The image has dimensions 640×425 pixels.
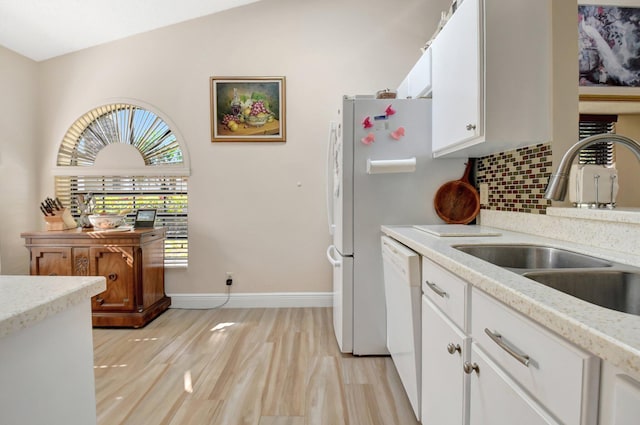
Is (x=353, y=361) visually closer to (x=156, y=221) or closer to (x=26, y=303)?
(x=26, y=303)

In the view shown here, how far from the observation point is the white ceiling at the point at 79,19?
2678 mm

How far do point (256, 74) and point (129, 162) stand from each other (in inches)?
58.6

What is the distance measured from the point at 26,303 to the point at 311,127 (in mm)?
2844

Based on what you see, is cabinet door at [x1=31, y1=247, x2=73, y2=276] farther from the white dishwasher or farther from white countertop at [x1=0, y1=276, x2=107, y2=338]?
the white dishwasher

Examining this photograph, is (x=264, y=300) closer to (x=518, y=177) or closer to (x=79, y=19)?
(x=518, y=177)

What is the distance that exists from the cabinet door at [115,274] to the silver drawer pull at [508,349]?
109 inches

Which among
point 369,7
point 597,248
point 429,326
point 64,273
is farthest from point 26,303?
point 369,7

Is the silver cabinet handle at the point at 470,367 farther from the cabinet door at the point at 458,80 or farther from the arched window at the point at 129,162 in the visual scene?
the arched window at the point at 129,162

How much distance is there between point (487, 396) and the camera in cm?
92

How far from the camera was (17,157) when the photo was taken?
3.12 m

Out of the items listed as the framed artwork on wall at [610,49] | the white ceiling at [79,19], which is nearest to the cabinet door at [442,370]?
the framed artwork on wall at [610,49]

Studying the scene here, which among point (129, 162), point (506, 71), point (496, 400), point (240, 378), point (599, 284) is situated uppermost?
point (506, 71)

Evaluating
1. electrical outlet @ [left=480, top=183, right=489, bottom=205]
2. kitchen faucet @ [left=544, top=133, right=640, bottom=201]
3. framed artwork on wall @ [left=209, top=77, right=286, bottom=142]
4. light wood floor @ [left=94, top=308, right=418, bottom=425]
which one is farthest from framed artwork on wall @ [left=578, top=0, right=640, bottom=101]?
framed artwork on wall @ [left=209, top=77, right=286, bottom=142]

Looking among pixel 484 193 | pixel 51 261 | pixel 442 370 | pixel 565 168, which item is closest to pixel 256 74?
pixel 484 193
